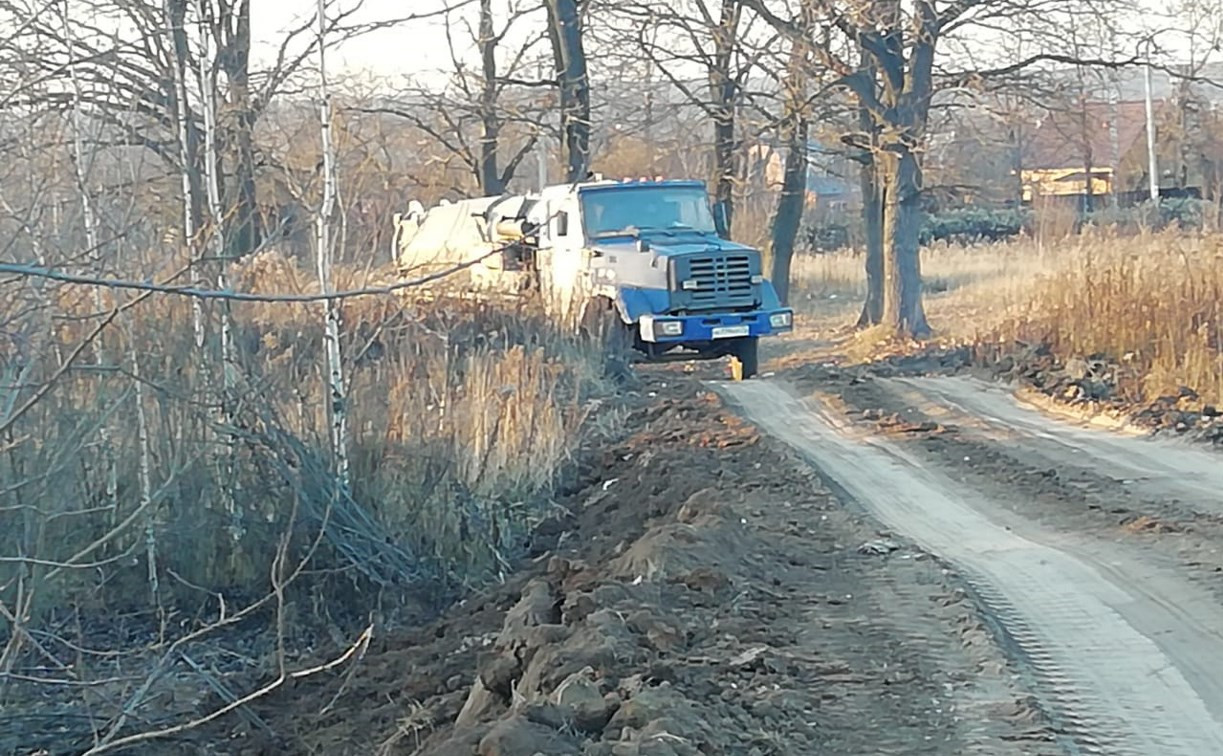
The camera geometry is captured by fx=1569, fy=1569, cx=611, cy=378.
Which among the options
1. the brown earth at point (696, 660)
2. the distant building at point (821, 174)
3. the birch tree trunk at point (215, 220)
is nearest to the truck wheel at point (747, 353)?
the distant building at point (821, 174)

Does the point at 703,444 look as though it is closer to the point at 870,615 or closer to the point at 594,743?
the point at 870,615

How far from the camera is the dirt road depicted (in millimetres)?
5785

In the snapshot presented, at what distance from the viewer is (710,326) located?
18594mm

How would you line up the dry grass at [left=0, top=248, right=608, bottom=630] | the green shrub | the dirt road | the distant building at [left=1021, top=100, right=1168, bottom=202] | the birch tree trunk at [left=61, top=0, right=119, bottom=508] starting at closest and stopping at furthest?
the dirt road < the birch tree trunk at [left=61, top=0, right=119, bottom=508] < the dry grass at [left=0, top=248, right=608, bottom=630] < the green shrub < the distant building at [left=1021, top=100, right=1168, bottom=202]

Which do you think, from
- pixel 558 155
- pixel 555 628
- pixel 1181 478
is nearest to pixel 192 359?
pixel 555 628

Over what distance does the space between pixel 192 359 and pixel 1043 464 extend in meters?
6.33

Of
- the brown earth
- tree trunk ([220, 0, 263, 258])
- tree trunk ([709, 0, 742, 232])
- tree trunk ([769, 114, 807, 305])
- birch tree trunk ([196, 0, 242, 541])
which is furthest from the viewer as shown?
tree trunk ([769, 114, 807, 305])

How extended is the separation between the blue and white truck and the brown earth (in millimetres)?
8198

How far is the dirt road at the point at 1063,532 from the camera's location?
5.79m

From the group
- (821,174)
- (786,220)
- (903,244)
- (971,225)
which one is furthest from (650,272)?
(971,225)

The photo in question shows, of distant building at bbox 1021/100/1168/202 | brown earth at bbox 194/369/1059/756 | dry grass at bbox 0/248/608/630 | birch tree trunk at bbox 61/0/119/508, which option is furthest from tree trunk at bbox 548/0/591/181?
distant building at bbox 1021/100/1168/202

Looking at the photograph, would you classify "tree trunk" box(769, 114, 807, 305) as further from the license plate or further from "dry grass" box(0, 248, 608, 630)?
"dry grass" box(0, 248, 608, 630)

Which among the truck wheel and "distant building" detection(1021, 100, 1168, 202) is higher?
"distant building" detection(1021, 100, 1168, 202)

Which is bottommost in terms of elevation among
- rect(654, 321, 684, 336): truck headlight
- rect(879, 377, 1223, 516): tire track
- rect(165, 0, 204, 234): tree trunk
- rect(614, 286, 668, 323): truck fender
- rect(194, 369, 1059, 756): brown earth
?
rect(879, 377, 1223, 516): tire track
